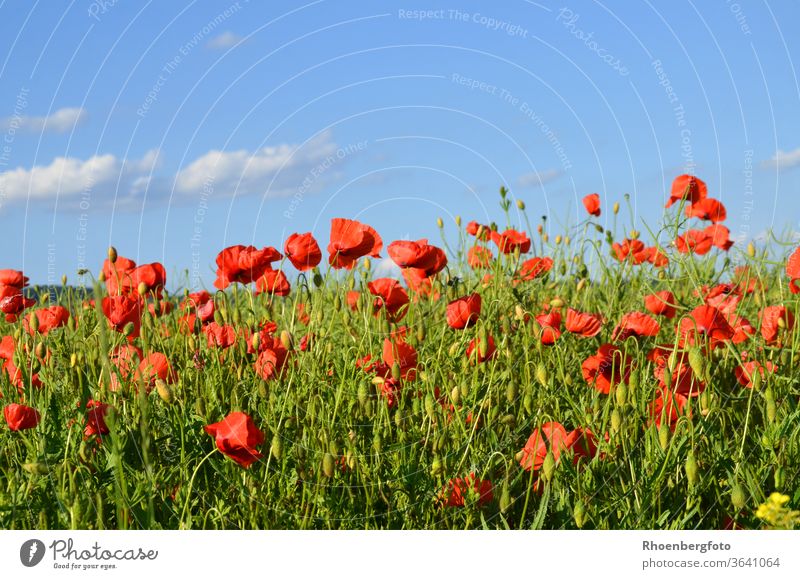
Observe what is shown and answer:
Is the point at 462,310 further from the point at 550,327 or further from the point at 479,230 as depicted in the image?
the point at 479,230

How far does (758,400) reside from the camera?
2580 millimetres

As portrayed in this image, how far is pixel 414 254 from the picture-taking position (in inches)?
102

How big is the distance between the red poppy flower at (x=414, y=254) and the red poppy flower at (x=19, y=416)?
3.56ft

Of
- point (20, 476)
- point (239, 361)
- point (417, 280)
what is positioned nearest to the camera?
point (20, 476)

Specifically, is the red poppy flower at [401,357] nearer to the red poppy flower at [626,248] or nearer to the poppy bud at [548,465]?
the poppy bud at [548,465]

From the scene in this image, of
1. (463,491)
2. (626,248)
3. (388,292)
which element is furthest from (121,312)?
(626,248)

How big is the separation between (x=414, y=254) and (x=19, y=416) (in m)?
1.16

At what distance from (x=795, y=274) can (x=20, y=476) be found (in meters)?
2.08

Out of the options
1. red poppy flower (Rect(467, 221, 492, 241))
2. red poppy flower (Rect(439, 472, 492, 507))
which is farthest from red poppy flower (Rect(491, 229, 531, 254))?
red poppy flower (Rect(439, 472, 492, 507))

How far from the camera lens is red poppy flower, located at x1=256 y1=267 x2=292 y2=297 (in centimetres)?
276
